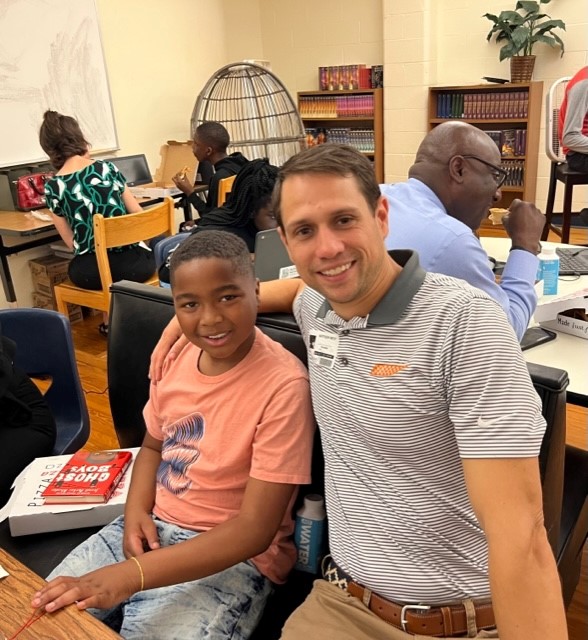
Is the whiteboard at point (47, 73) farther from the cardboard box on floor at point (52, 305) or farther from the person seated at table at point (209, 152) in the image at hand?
the person seated at table at point (209, 152)

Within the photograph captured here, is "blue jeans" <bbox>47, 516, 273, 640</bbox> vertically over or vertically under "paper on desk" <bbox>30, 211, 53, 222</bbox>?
under

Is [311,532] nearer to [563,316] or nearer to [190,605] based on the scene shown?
[190,605]

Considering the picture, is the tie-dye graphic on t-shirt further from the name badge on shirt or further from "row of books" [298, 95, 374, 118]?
"row of books" [298, 95, 374, 118]

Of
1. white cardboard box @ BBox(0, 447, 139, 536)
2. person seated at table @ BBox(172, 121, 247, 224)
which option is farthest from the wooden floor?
white cardboard box @ BBox(0, 447, 139, 536)

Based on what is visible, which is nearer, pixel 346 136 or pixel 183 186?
pixel 183 186

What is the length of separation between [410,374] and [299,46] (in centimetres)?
603

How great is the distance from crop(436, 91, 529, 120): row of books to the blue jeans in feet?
16.7

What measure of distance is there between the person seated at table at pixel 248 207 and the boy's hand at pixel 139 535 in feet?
4.35

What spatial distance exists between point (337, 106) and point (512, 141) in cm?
173

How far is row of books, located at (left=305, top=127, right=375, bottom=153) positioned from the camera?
600 centimetres

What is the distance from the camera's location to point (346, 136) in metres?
6.12

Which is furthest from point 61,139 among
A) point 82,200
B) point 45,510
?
point 45,510

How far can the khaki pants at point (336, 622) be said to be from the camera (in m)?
1.01

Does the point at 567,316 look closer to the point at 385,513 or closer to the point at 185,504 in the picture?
the point at 385,513
